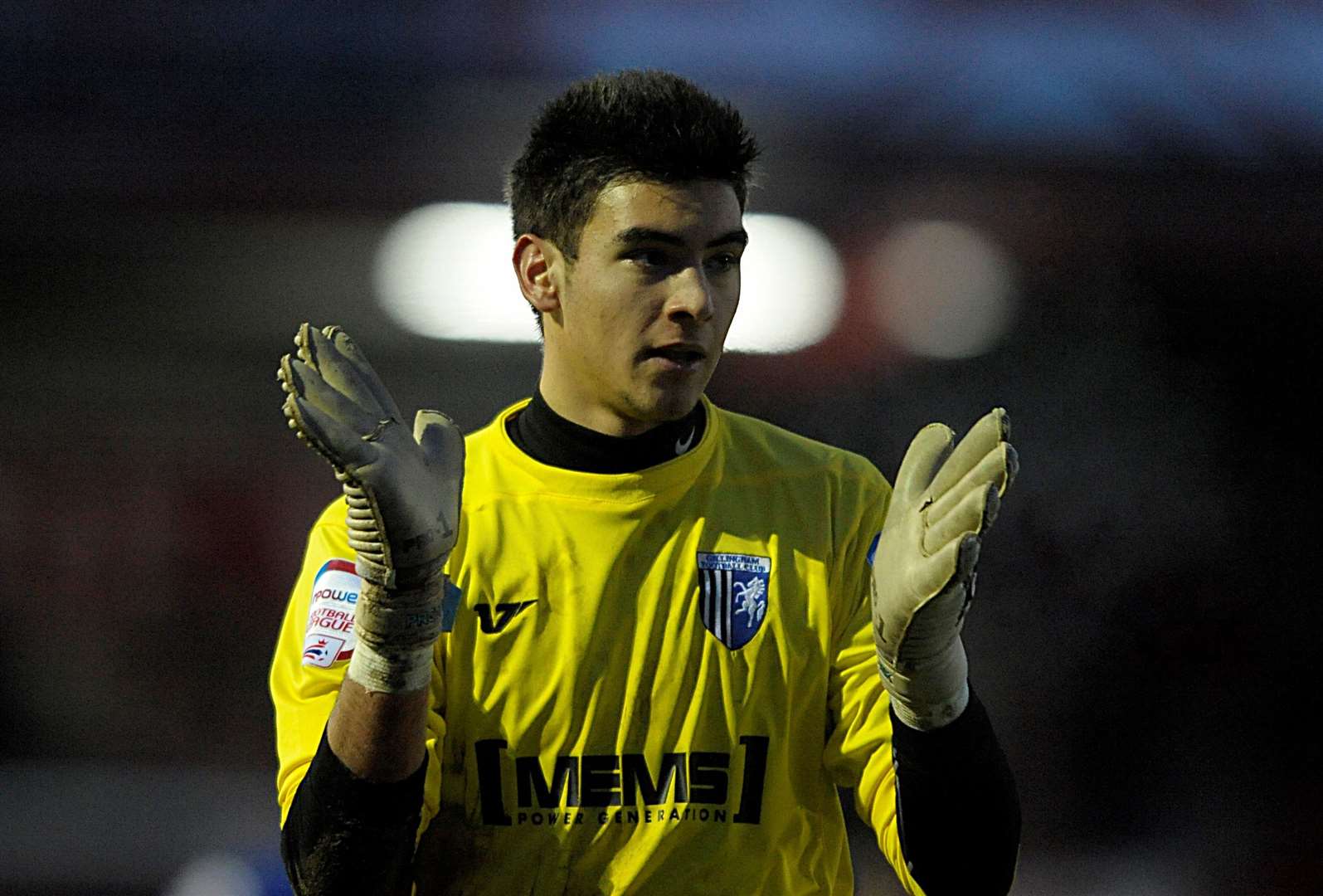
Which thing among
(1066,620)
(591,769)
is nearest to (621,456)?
(591,769)

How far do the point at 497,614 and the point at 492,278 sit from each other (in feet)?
5.96

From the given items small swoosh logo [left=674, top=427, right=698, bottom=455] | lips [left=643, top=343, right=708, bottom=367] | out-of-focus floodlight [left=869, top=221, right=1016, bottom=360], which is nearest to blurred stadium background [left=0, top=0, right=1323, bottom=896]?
out-of-focus floodlight [left=869, top=221, right=1016, bottom=360]

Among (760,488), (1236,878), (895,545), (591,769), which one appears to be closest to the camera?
(895,545)

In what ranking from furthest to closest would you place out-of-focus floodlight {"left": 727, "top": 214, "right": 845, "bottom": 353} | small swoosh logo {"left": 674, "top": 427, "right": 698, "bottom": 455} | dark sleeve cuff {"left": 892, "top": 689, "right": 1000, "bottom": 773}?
out-of-focus floodlight {"left": 727, "top": 214, "right": 845, "bottom": 353} < small swoosh logo {"left": 674, "top": 427, "right": 698, "bottom": 455} < dark sleeve cuff {"left": 892, "top": 689, "right": 1000, "bottom": 773}

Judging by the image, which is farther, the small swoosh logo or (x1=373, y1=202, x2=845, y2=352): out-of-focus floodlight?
(x1=373, y1=202, x2=845, y2=352): out-of-focus floodlight

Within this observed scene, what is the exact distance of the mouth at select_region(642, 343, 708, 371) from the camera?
1.28 metres

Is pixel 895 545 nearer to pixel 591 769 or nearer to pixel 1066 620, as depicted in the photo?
pixel 591 769

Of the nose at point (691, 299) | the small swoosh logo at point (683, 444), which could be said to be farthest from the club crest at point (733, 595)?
the nose at point (691, 299)

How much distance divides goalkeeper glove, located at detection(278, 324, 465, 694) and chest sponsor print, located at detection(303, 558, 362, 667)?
136mm

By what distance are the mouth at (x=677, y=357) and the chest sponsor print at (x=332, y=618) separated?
33 centimetres

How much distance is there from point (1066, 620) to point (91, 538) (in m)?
2.15

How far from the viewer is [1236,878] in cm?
303

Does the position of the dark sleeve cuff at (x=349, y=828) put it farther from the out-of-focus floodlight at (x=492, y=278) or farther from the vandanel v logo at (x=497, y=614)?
the out-of-focus floodlight at (x=492, y=278)

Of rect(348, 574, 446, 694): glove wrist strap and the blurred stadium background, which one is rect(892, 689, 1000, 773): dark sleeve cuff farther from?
the blurred stadium background
